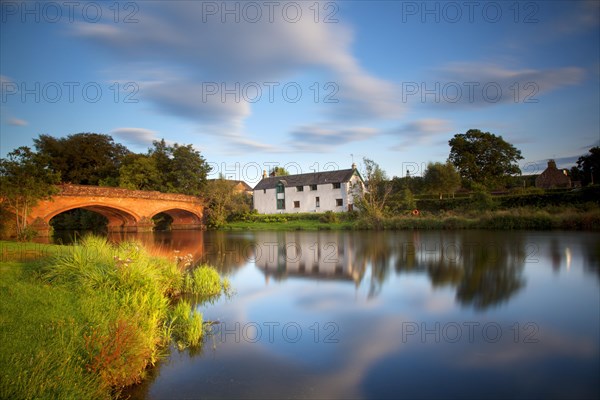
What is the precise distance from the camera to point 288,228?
1517 inches

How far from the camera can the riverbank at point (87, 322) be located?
399 centimetres

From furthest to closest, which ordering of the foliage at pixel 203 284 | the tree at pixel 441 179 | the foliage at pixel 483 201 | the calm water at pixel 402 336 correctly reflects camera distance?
1. the tree at pixel 441 179
2. the foliage at pixel 483 201
3. the foliage at pixel 203 284
4. the calm water at pixel 402 336

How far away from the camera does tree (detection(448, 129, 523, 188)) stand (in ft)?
169

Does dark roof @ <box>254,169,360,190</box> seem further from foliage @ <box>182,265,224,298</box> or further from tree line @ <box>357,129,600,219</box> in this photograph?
foliage @ <box>182,265,224,298</box>

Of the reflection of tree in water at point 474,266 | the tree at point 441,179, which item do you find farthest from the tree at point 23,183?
the tree at point 441,179

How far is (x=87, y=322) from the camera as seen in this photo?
18.6 feet

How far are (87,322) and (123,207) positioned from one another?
31841 mm

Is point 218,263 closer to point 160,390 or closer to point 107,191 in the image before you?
point 160,390

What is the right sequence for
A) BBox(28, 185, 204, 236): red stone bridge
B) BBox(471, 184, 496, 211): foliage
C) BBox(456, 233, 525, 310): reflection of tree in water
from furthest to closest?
BBox(471, 184, 496, 211): foliage < BBox(28, 185, 204, 236): red stone bridge < BBox(456, 233, 525, 310): reflection of tree in water

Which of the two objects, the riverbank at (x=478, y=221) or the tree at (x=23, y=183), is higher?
the tree at (x=23, y=183)

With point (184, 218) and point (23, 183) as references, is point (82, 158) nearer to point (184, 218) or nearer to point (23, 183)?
point (184, 218)

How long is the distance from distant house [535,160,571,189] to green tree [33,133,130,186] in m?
60.2

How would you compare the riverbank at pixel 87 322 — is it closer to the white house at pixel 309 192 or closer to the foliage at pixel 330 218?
the foliage at pixel 330 218

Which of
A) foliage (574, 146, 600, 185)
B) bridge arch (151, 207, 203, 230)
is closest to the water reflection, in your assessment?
bridge arch (151, 207, 203, 230)
